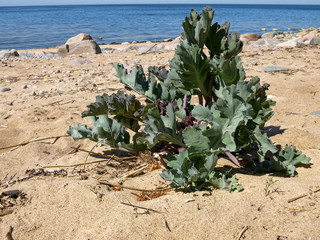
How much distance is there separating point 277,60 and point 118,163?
18.4 ft

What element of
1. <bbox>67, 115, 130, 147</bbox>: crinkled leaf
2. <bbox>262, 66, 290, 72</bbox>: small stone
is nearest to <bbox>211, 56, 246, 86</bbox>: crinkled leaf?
<bbox>67, 115, 130, 147</bbox>: crinkled leaf

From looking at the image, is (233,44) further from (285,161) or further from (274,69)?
(274,69)

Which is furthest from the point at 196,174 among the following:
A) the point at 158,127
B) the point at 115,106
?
the point at 115,106

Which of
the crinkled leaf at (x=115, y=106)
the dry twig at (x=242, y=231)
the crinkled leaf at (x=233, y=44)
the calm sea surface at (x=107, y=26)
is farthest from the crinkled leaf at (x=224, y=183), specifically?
the calm sea surface at (x=107, y=26)

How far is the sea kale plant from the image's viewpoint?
1964 millimetres

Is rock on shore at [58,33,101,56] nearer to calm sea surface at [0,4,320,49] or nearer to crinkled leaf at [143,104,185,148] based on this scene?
calm sea surface at [0,4,320,49]

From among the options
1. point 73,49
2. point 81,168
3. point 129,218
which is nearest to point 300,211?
point 129,218

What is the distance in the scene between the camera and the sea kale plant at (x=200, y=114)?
196 cm

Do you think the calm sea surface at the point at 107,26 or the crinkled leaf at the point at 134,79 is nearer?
the crinkled leaf at the point at 134,79

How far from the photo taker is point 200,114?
1.96 metres

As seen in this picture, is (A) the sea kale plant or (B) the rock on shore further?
Answer: (B) the rock on shore

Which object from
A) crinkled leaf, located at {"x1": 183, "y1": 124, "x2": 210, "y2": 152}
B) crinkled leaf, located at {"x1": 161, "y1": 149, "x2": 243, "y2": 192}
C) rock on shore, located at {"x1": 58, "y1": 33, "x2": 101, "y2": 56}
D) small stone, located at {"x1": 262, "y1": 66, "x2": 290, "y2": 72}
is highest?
crinkled leaf, located at {"x1": 183, "y1": 124, "x2": 210, "y2": 152}

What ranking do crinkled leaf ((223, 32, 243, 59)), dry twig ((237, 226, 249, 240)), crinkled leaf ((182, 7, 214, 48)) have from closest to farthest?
1. dry twig ((237, 226, 249, 240))
2. crinkled leaf ((182, 7, 214, 48))
3. crinkled leaf ((223, 32, 243, 59))

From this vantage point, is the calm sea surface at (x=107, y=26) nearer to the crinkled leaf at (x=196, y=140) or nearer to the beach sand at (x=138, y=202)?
the beach sand at (x=138, y=202)
